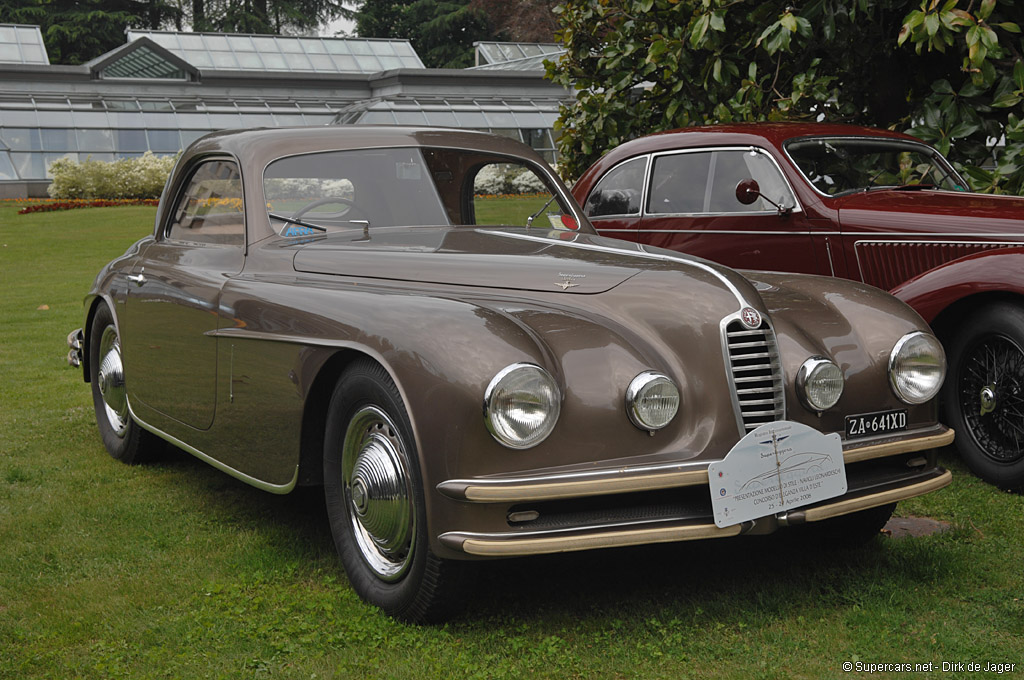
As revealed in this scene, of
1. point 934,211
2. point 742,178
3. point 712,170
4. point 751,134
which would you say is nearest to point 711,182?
point 712,170

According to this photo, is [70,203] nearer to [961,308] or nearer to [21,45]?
[21,45]

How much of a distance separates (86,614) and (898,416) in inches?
111

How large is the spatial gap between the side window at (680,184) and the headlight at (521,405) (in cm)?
405

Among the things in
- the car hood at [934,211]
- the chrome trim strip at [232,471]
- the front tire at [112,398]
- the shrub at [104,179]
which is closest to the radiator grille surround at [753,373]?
the chrome trim strip at [232,471]

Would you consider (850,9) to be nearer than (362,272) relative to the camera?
No

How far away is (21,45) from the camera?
119 feet

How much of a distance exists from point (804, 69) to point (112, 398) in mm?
6217

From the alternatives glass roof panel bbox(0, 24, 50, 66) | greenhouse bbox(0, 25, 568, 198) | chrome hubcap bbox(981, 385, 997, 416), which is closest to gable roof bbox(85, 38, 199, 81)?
greenhouse bbox(0, 25, 568, 198)

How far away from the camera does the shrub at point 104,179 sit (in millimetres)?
26938

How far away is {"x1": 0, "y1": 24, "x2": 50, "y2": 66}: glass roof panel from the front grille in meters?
35.8

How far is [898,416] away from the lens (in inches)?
144

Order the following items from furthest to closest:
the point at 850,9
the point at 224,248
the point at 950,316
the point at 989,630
Result: the point at 850,9
the point at 950,316
the point at 224,248
the point at 989,630

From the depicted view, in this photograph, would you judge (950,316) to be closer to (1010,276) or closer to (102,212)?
(1010,276)

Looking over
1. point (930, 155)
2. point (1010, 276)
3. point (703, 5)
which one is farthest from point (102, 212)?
point (1010, 276)
